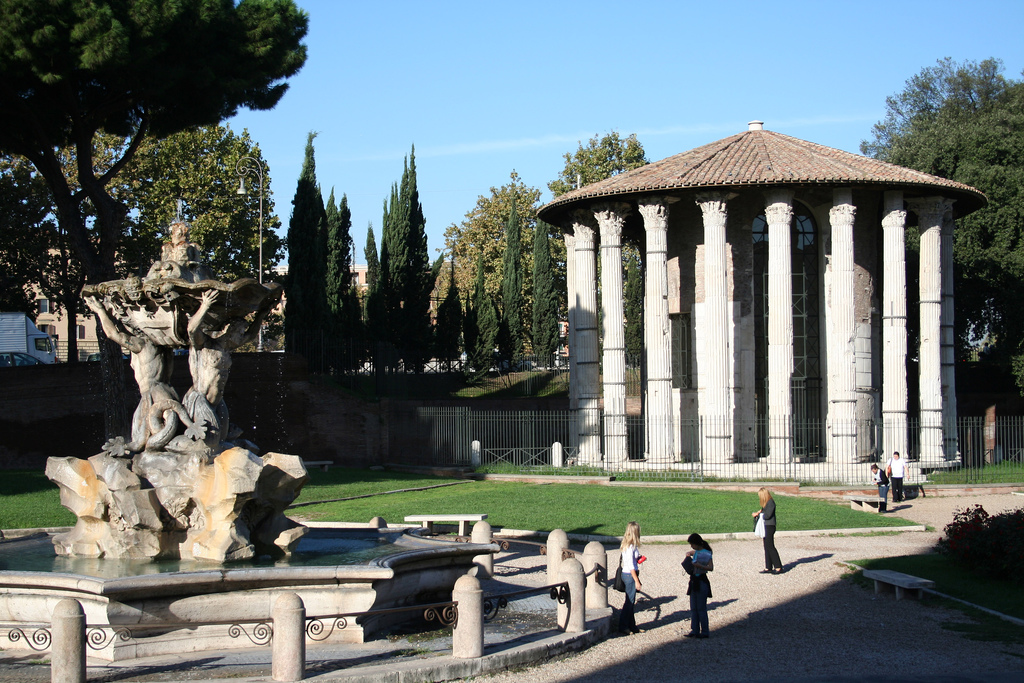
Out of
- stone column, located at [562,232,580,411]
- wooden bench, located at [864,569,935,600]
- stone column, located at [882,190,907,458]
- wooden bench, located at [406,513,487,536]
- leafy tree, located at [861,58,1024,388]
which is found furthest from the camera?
leafy tree, located at [861,58,1024,388]

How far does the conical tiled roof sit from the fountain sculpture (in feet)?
52.4

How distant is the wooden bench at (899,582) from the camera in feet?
40.0

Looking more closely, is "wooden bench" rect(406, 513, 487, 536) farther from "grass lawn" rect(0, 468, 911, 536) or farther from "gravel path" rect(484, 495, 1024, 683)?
"gravel path" rect(484, 495, 1024, 683)

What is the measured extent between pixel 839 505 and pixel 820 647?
39.6 ft

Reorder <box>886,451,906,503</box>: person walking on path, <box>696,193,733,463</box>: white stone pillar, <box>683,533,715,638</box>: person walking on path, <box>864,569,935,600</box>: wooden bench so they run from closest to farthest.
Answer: <box>683,533,715,638</box>: person walking on path, <box>864,569,935,600</box>: wooden bench, <box>886,451,906,503</box>: person walking on path, <box>696,193,733,463</box>: white stone pillar

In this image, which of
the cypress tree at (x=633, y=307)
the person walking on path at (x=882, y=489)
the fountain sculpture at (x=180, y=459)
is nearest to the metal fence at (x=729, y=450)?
the person walking on path at (x=882, y=489)

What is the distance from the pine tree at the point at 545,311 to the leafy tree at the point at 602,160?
802cm

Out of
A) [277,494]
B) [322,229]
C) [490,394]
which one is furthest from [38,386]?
[277,494]

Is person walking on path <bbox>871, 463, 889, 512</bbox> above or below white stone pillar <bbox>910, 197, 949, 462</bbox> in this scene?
below

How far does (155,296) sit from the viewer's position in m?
11.7

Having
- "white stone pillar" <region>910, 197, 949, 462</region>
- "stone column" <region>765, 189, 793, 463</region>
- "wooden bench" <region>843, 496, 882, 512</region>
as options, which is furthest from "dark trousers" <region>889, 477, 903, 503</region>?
"white stone pillar" <region>910, 197, 949, 462</region>

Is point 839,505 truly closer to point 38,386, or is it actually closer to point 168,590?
point 168,590

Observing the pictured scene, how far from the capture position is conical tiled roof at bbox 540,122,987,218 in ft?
83.8

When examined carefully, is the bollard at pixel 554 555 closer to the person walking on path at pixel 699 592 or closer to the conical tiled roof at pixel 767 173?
the person walking on path at pixel 699 592
